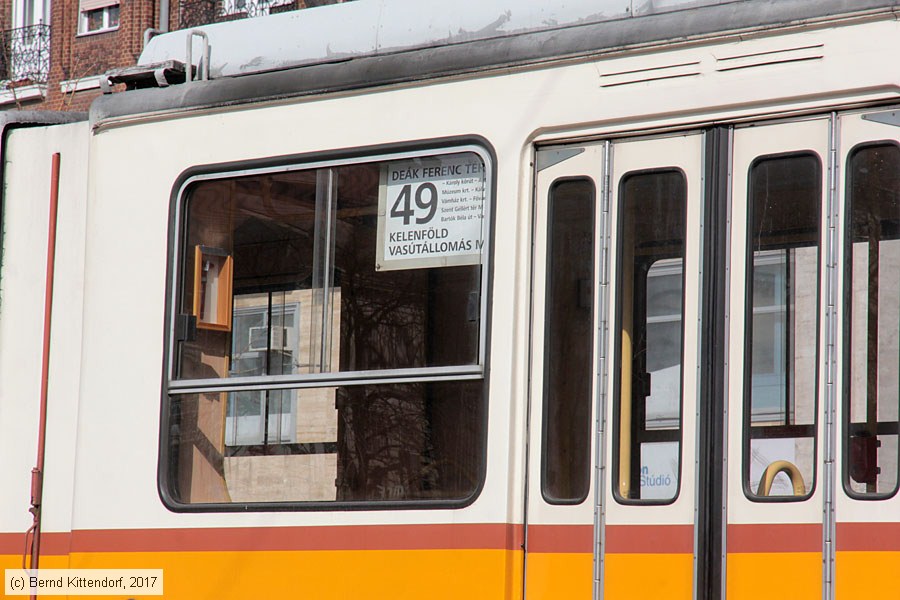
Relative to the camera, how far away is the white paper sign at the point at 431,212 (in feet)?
13.7

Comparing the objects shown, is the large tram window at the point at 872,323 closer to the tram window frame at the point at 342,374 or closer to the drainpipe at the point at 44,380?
the tram window frame at the point at 342,374

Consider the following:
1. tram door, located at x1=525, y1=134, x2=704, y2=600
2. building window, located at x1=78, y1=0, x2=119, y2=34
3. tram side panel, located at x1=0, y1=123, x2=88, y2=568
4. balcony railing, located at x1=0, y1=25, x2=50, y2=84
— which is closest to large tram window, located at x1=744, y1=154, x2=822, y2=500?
tram door, located at x1=525, y1=134, x2=704, y2=600

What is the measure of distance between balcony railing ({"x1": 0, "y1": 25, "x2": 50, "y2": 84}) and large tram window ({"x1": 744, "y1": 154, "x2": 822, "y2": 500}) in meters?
25.1

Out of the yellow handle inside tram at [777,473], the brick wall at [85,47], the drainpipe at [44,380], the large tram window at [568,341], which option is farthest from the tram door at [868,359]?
the brick wall at [85,47]

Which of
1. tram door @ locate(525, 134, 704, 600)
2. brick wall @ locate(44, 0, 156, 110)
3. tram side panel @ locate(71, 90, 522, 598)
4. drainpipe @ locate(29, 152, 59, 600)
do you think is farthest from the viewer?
brick wall @ locate(44, 0, 156, 110)

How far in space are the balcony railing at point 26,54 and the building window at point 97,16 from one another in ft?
2.75

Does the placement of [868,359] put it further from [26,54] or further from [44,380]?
[26,54]

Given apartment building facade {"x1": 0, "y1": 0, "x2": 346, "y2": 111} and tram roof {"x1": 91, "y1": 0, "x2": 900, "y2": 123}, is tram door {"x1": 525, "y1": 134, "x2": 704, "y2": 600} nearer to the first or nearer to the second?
tram roof {"x1": 91, "y1": 0, "x2": 900, "y2": 123}

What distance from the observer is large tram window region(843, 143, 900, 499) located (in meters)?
3.48

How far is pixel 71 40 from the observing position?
A: 26641 mm

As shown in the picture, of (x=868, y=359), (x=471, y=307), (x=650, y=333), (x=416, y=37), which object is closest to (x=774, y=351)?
(x=868, y=359)

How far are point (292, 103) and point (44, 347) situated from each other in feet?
4.53

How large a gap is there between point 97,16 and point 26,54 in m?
1.83

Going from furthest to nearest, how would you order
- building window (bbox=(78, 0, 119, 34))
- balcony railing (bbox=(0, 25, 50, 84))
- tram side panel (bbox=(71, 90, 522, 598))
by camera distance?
balcony railing (bbox=(0, 25, 50, 84)), building window (bbox=(78, 0, 119, 34)), tram side panel (bbox=(71, 90, 522, 598))
